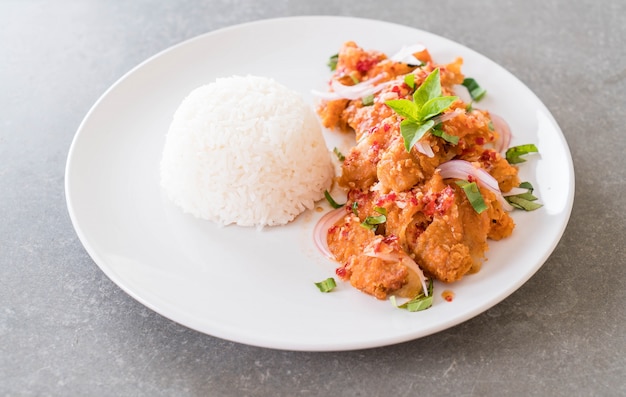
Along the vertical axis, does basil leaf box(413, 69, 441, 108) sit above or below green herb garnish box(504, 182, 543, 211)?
above

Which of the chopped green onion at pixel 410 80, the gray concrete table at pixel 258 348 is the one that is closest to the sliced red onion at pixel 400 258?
the gray concrete table at pixel 258 348

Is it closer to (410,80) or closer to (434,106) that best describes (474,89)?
(410,80)

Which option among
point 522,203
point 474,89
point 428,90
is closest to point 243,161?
point 428,90

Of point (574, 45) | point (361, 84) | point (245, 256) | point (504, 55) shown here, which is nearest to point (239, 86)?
point (361, 84)

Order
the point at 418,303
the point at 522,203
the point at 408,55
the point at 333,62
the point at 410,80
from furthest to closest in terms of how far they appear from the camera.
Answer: the point at 333,62 < the point at 408,55 < the point at 410,80 < the point at 522,203 < the point at 418,303

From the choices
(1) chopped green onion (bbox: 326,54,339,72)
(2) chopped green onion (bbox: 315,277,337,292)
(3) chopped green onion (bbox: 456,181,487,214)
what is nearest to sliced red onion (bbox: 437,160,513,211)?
(3) chopped green onion (bbox: 456,181,487,214)

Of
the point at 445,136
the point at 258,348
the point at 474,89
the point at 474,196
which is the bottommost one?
the point at 258,348

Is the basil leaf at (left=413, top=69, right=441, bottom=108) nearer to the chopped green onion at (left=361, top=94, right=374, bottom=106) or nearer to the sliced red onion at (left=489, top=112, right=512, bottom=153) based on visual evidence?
the chopped green onion at (left=361, top=94, right=374, bottom=106)
